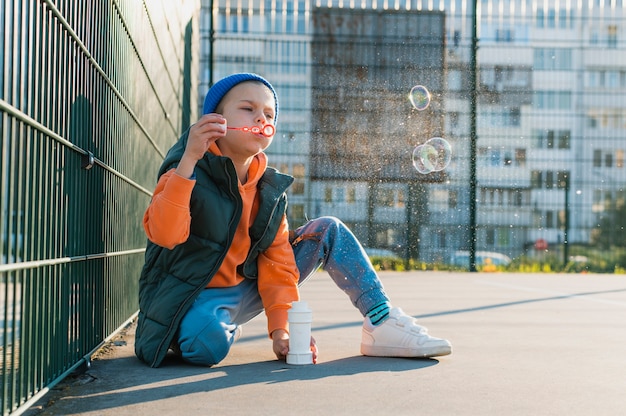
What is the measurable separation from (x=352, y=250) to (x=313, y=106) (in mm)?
8040

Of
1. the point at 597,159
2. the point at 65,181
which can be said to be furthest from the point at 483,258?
the point at 65,181

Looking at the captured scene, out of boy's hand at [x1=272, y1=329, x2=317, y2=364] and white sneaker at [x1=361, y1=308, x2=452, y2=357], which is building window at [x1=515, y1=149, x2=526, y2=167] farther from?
boy's hand at [x1=272, y1=329, x2=317, y2=364]

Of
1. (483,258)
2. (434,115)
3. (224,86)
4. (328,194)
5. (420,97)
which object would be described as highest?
(420,97)

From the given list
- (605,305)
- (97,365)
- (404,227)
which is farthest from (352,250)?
(404,227)

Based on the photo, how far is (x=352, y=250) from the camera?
3158 mm

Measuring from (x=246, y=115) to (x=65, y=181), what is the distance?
0.77 m

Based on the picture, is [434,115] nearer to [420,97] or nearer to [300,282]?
[420,97]

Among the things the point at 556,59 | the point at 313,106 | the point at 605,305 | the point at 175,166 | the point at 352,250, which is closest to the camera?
the point at 175,166

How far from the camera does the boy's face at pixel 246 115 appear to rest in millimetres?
2959

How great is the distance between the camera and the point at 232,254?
311 cm

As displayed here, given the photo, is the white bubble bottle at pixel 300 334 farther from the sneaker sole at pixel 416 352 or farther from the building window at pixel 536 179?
the building window at pixel 536 179

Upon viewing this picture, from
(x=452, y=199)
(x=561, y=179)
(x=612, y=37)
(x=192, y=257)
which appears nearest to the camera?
(x=192, y=257)

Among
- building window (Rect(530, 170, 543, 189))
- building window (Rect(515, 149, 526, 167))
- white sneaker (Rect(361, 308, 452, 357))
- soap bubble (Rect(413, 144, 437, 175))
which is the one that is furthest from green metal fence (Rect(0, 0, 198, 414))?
building window (Rect(530, 170, 543, 189))

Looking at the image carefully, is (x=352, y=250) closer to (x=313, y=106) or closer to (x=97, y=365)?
(x=97, y=365)
